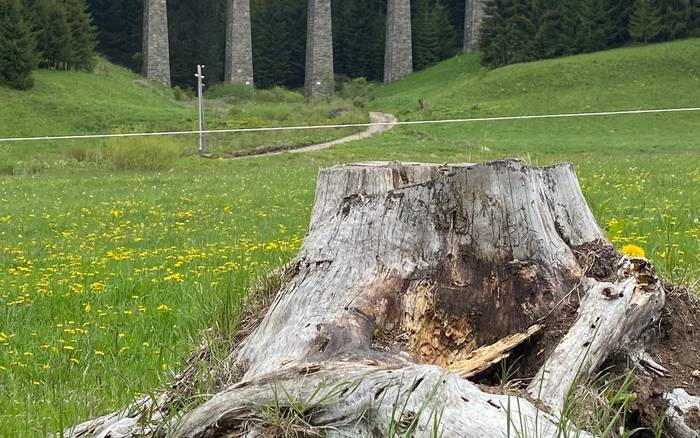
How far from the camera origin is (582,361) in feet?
7.75

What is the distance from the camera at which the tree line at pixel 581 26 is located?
4375cm

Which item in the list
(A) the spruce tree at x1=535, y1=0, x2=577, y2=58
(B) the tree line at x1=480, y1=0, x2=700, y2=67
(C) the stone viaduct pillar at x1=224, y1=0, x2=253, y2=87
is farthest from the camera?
(C) the stone viaduct pillar at x1=224, y1=0, x2=253, y2=87

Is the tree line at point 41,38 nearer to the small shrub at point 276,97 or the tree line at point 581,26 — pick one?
the small shrub at point 276,97

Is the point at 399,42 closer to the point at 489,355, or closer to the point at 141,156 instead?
the point at 141,156

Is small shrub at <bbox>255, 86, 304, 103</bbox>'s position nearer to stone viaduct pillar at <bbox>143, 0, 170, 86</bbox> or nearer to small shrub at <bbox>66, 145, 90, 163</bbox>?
stone viaduct pillar at <bbox>143, 0, 170, 86</bbox>

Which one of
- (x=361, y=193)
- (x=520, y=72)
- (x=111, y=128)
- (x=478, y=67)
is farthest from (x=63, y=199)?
(x=478, y=67)

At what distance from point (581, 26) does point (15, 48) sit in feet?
91.6

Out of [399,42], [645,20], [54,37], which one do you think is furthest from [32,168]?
[399,42]

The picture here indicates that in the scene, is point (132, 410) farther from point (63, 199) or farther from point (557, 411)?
point (63, 199)

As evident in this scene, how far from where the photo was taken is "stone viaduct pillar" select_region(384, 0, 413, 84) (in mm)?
60469

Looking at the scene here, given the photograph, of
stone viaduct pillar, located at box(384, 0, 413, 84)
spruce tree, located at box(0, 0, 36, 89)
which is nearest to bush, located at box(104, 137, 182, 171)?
spruce tree, located at box(0, 0, 36, 89)

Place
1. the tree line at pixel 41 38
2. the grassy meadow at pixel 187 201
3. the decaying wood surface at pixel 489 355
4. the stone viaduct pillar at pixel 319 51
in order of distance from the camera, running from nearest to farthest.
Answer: the decaying wood surface at pixel 489 355 → the grassy meadow at pixel 187 201 → the tree line at pixel 41 38 → the stone viaduct pillar at pixel 319 51

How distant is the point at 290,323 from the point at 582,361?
0.86 m

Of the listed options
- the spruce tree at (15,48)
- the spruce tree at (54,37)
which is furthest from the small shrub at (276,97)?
the spruce tree at (15,48)
